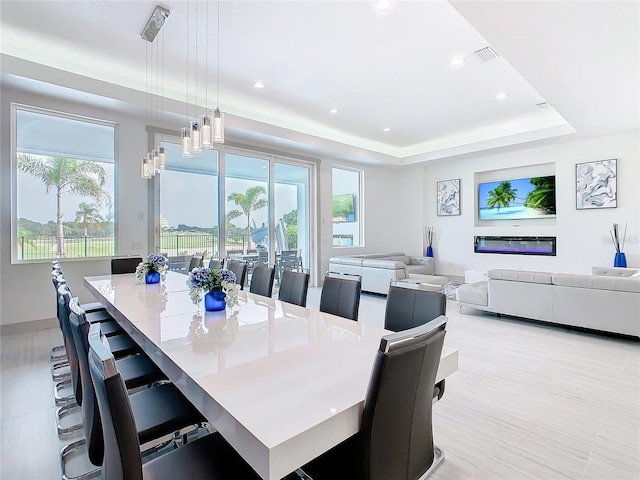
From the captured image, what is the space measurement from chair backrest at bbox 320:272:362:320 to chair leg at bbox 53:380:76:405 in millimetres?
1965

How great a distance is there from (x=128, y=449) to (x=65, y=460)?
147cm

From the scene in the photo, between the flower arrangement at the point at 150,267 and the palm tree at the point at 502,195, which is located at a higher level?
the palm tree at the point at 502,195

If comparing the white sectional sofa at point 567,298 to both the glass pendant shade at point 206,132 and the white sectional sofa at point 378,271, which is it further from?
the glass pendant shade at point 206,132

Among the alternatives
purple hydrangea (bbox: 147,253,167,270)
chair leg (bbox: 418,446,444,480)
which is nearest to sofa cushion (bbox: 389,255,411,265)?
purple hydrangea (bbox: 147,253,167,270)

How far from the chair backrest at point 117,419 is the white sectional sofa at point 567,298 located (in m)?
4.45

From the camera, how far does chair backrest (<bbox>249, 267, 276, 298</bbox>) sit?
3072 mm

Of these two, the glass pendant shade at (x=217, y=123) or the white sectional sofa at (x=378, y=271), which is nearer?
the glass pendant shade at (x=217, y=123)

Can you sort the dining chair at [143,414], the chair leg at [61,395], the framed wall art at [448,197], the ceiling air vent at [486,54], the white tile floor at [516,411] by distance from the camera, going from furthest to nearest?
1. the framed wall art at [448,197]
2. the ceiling air vent at [486,54]
3. the chair leg at [61,395]
4. the white tile floor at [516,411]
5. the dining chair at [143,414]

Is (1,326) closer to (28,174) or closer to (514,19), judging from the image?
(28,174)

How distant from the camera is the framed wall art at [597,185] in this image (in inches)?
238

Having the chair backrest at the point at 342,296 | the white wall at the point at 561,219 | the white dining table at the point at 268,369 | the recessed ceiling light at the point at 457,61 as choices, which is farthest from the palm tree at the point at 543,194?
the white dining table at the point at 268,369

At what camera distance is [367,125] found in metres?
6.49

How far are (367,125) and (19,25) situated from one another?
5001 mm

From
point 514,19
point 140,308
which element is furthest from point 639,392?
point 140,308
